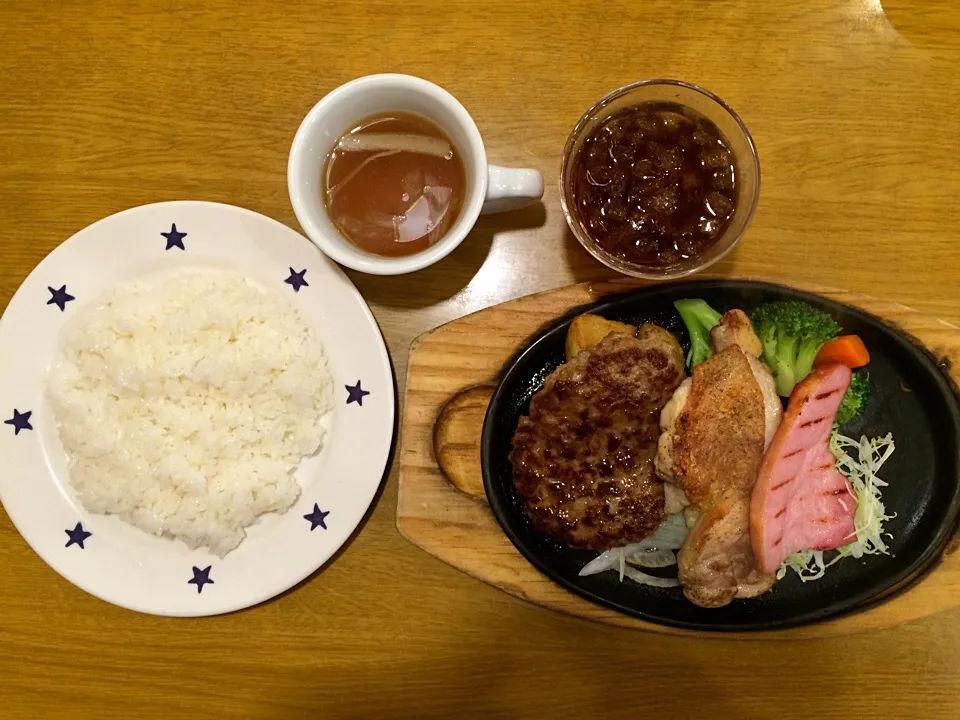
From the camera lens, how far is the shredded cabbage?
1.98 metres

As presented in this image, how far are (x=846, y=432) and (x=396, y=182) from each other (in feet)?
5.38

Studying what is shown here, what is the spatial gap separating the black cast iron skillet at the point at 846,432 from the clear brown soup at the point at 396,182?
0.52m

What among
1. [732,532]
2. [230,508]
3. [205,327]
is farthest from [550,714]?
[205,327]

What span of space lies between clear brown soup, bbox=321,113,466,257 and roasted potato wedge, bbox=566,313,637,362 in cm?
52

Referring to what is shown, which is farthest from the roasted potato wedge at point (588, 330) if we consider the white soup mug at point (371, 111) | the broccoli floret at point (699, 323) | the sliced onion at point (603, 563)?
the sliced onion at point (603, 563)

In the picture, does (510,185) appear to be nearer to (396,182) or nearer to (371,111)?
(396,182)

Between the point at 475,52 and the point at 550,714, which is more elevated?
the point at 475,52

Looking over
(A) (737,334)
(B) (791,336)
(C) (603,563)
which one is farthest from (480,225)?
(C) (603,563)

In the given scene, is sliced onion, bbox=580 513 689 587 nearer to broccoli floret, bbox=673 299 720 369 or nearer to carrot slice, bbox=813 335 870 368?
broccoli floret, bbox=673 299 720 369

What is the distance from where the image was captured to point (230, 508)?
6.37ft

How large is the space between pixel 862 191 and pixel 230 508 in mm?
2281

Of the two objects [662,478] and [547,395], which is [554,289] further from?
[662,478]

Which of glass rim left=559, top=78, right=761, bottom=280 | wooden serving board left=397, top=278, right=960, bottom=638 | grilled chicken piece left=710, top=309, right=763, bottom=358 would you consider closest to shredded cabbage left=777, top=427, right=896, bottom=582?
wooden serving board left=397, top=278, right=960, bottom=638

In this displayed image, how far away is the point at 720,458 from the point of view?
1781 millimetres
